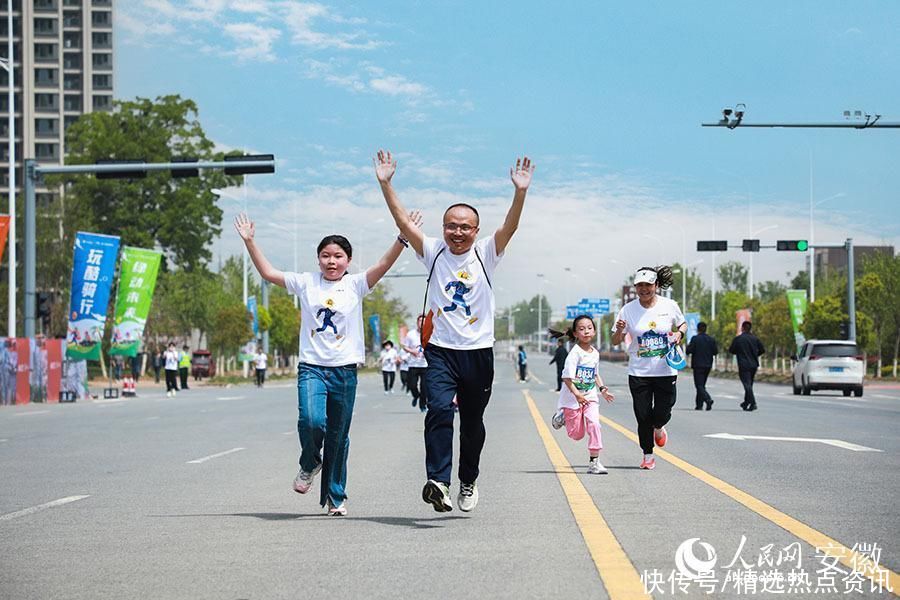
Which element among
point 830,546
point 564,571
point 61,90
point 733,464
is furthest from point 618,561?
point 61,90

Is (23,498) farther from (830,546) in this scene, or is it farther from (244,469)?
(830,546)

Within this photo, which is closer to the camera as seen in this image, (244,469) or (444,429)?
(444,429)

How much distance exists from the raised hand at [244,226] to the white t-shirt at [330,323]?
73 cm

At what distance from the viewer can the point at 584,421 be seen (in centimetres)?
1144

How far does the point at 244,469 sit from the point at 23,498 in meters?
2.78

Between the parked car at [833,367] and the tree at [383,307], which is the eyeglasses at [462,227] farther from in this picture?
the tree at [383,307]

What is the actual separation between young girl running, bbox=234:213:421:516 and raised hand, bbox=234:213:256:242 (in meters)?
0.76

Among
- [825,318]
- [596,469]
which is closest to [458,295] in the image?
[596,469]

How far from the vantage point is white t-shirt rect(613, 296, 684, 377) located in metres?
11.1

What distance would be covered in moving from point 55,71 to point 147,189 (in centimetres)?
4644

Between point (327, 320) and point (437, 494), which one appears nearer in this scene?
point (437, 494)

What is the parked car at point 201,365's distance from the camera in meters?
69.4

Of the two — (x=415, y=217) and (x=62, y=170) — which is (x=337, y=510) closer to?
A: (x=415, y=217)

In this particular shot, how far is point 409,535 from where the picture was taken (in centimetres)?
721
